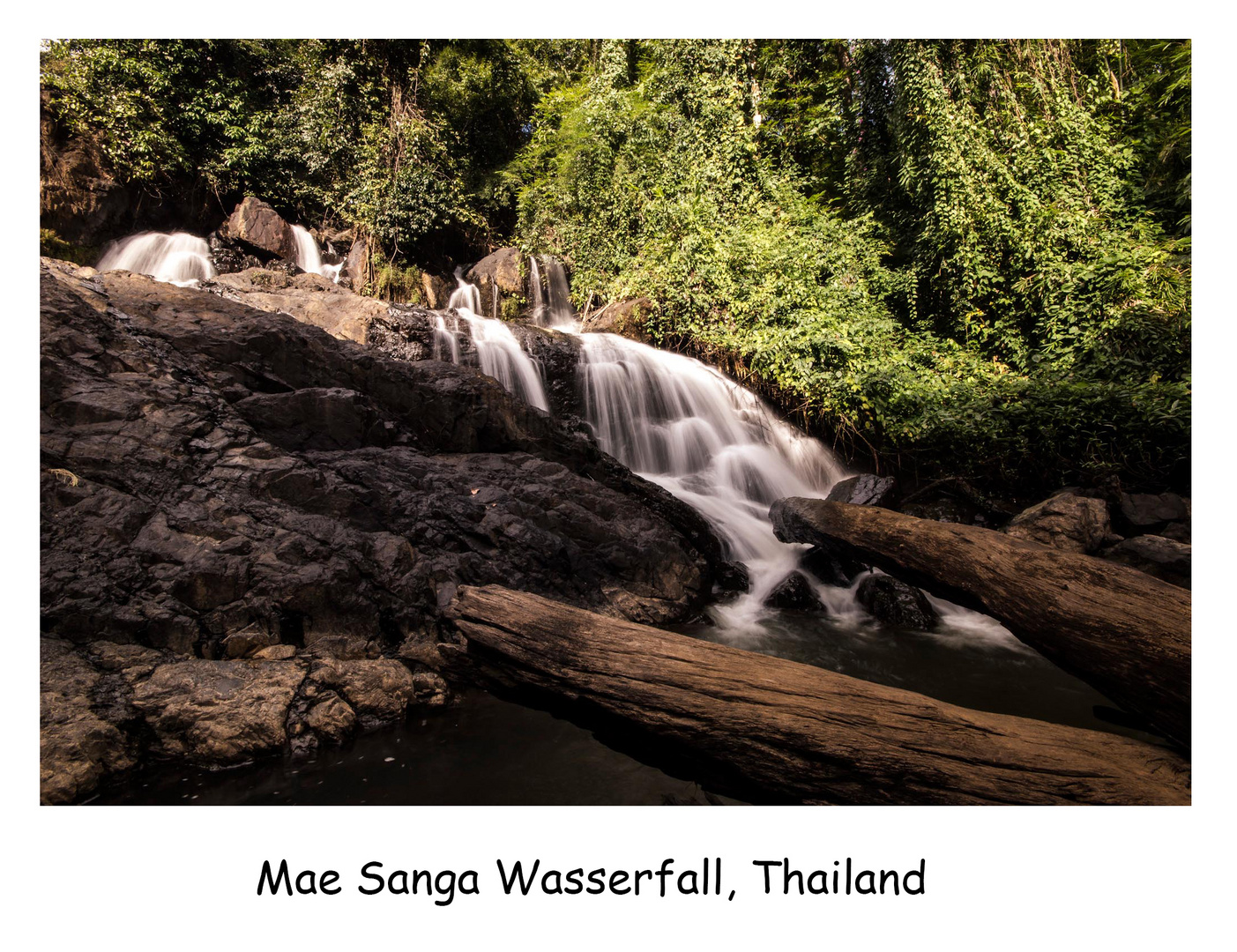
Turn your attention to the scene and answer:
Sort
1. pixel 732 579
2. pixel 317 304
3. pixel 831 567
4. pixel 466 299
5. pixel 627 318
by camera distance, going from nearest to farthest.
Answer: pixel 732 579 < pixel 831 567 < pixel 317 304 < pixel 627 318 < pixel 466 299

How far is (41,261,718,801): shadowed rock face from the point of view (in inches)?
116

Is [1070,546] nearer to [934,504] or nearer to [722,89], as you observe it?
[934,504]

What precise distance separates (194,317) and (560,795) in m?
5.10

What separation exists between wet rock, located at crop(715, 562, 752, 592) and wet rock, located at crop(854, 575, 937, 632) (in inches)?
41.9

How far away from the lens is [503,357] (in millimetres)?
8836

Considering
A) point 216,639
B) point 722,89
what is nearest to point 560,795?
point 216,639

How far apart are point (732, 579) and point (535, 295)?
9.61 meters

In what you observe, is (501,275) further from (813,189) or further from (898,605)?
(898,605)

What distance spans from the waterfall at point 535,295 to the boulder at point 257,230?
17.3 ft

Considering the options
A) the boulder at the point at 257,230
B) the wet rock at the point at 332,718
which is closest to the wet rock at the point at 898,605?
the wet rock at the point at 332,718

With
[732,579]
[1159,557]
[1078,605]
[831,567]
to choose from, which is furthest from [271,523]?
[1159,557]

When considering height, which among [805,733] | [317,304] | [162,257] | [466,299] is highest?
[162,257]

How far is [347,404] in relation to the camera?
497 cm

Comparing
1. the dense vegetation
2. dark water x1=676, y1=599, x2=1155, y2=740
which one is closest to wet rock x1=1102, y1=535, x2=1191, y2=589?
dark water x1=676, y1=599, x2=1155, y2=740
